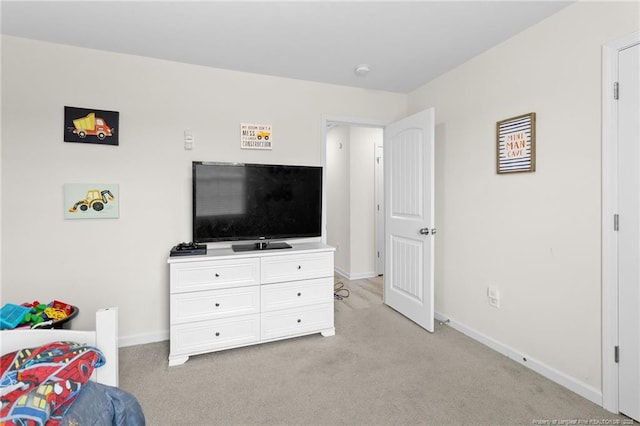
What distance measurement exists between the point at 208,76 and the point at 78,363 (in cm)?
247

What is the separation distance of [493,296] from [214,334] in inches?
87.7

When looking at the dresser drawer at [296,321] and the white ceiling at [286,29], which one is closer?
the white ceiling at [286,29]

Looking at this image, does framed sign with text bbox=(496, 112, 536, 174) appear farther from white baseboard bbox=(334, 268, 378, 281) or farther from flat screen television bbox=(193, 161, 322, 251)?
white baseboard bbox=(334, 268, 378, 281)

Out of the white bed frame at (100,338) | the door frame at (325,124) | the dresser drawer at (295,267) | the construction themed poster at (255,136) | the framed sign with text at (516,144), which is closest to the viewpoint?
the white bed frame at (100,338)

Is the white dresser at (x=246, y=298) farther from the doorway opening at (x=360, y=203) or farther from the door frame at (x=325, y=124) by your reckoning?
the doorway opening at (x=360, y=203)

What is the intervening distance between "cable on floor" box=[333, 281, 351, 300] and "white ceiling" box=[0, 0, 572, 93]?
100 inches

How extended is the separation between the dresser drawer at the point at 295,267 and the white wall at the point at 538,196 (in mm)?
1214

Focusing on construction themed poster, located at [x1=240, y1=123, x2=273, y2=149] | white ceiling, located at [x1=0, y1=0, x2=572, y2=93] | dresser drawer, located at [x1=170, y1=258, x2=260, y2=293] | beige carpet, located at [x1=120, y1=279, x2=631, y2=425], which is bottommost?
beige carpet, located at [x1=120, y1=279, x2=631, y2=425]

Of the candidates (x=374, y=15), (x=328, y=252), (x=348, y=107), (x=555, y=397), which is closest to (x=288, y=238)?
(x=328, y=252)

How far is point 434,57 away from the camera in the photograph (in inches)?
101

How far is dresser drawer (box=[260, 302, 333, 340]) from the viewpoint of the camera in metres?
2.50

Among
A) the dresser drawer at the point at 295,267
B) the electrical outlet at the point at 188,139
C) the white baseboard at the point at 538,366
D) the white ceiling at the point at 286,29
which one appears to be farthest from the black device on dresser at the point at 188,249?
the white baseboard at the point at 538,366

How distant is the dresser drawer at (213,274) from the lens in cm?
227

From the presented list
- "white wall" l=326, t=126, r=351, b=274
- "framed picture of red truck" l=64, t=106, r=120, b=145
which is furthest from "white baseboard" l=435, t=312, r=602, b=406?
"framed picture of red truck" l=64, t=106, r=120, b=145
